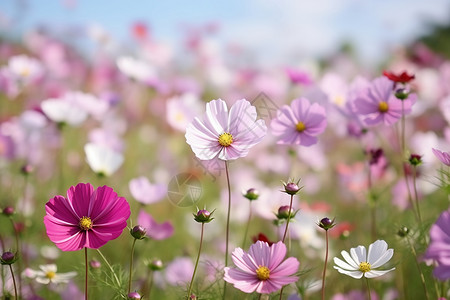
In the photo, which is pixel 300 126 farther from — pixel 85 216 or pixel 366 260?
pixel 85 216

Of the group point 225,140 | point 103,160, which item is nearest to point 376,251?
point 225,140

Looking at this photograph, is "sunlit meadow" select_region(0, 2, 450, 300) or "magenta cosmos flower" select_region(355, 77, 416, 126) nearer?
"sunlit meadow" select_region(0, 2, 450, 300)

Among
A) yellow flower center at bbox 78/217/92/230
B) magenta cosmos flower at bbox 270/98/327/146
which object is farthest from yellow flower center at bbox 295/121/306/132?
yellow flower center at bbox 78/217/92/230

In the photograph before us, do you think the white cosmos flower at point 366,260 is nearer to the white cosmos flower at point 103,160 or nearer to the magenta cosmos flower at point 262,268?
the magenta cosmos flower at point 262,268

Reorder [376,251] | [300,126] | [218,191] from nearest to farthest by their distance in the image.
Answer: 1. [376,251]
2. [300,126]
3. [218,191]

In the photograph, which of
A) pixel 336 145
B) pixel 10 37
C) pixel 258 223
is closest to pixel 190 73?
pixel 336 145

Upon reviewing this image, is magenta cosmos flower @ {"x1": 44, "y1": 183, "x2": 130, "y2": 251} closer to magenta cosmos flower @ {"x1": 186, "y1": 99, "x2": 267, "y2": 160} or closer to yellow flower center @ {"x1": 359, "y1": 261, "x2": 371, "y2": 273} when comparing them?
magenta cosmos flower @ {"x1": 186, "y1": 99, "x2": 267, "y2": 160}

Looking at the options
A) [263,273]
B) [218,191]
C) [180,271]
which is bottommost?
[263,273]

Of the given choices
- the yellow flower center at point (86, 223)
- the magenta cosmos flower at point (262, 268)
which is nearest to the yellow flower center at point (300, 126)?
the magenta cosmos flower at point (262, 268)
